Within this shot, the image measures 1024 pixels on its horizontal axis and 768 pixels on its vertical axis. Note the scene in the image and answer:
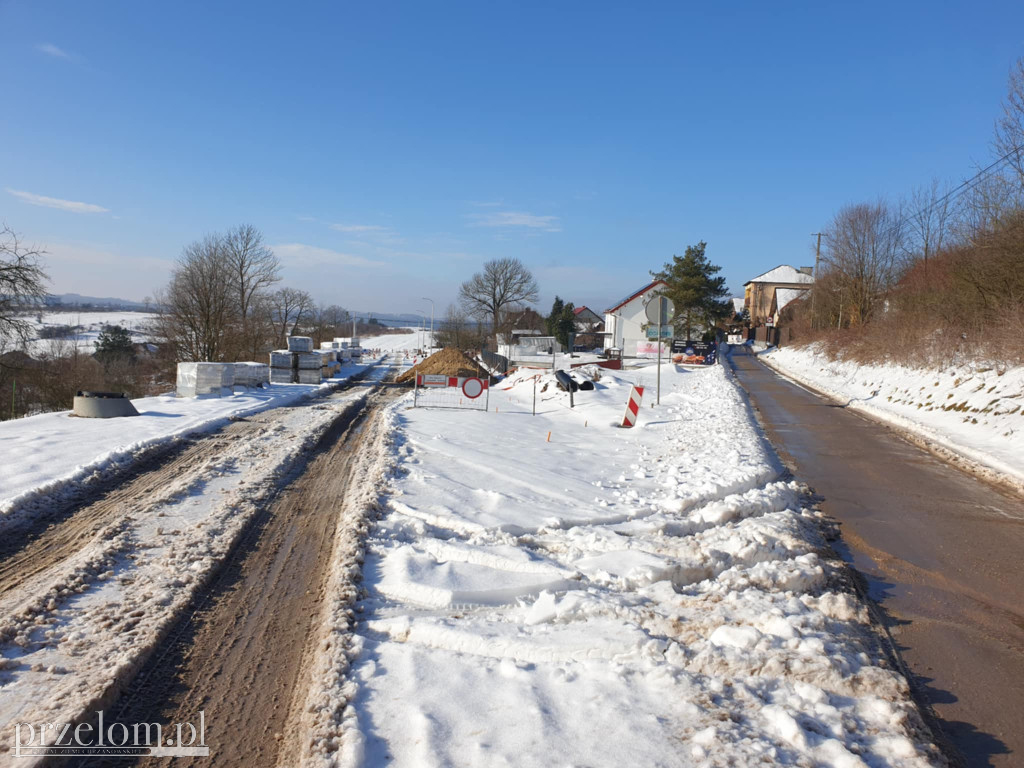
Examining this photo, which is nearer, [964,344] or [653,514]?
[653,514]

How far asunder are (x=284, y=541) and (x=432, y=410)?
33.9 ft

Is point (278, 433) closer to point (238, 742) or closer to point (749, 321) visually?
point (238, 742)

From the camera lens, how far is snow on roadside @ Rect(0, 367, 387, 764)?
3.55 metres

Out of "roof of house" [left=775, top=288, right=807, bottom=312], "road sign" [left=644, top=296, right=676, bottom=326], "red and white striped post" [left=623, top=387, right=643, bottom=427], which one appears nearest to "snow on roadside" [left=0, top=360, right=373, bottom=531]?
"red and white striped post" [left=623, top=387, right=643, bottom=427]

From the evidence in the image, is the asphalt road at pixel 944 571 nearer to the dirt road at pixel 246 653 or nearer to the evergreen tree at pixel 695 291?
the dirt road at pixel 246 653

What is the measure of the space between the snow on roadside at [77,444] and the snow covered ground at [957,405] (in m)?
13.2

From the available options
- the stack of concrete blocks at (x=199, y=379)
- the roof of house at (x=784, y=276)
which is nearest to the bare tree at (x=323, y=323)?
the stack of concrete blocks at (x=199, y=379)

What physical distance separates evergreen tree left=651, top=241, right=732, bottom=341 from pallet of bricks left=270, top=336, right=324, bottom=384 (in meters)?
31.5

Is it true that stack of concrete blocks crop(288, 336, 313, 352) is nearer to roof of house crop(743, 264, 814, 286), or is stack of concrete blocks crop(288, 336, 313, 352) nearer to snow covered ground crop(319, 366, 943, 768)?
snow covered ground crop(319, 366, 943, 768)

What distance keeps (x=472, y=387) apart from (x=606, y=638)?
11.5m

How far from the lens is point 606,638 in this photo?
4160 millimetres

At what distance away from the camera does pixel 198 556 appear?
18.6 ft

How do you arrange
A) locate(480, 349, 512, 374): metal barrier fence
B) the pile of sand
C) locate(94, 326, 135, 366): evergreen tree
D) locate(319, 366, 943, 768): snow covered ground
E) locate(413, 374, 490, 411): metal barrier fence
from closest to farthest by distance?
locate(319, 366, 943, 768): snow covered ground
locate(413, 374, 490, 411): metal barrier fence
the pile of sand
locate(480, 349, 512, 374): metal barrier fence
locate(94, 326, 135, 366): evergreen tree

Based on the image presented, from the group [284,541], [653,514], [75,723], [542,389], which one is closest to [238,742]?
[75,723]
